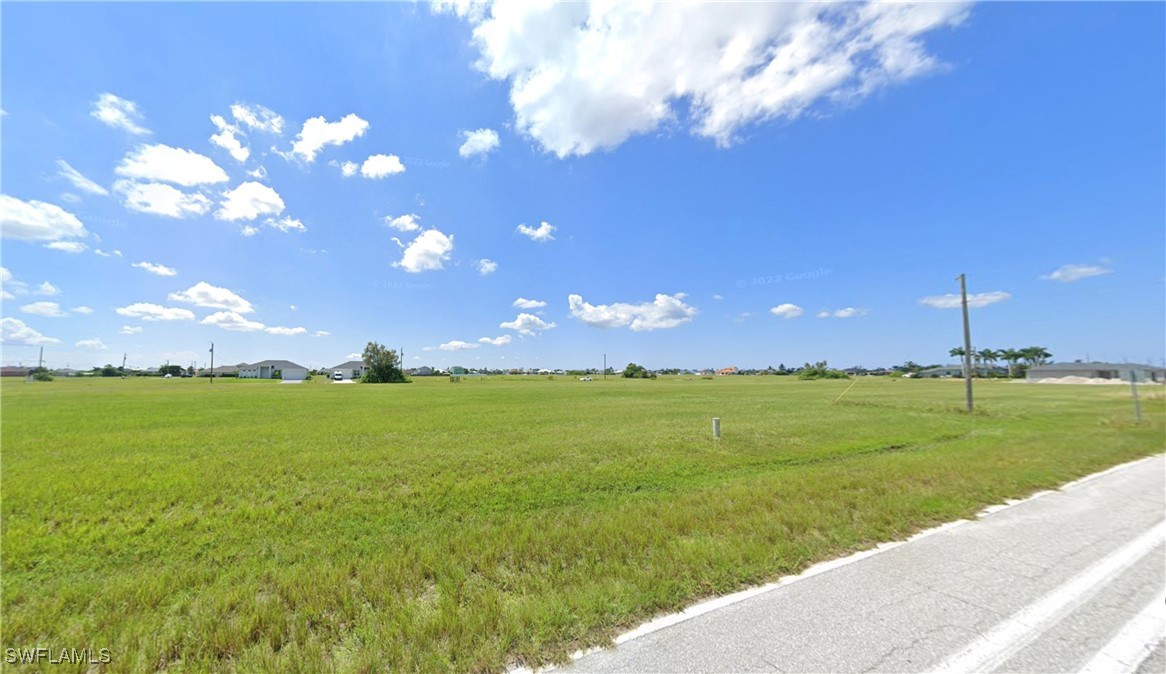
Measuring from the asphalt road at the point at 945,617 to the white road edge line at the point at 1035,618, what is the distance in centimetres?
1

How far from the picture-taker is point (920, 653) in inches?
117

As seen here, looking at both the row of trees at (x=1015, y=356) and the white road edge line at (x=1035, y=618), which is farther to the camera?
the row of trees at (x=1015, y=356)

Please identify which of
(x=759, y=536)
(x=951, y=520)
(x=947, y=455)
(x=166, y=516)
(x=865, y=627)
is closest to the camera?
(x=865, y=627)

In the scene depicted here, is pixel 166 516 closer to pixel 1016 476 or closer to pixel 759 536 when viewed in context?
pixel 759 536

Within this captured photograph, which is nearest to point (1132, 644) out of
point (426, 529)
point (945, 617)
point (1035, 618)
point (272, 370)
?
point (1035, 618)

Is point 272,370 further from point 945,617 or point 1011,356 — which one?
point 1011,356

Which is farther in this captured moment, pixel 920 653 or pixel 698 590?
pixel 698 590

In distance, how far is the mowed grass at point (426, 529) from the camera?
3.30 m

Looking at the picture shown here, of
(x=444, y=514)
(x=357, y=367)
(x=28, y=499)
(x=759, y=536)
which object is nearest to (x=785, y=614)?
(x=759, y=536)

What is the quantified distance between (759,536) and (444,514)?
4.75 meters

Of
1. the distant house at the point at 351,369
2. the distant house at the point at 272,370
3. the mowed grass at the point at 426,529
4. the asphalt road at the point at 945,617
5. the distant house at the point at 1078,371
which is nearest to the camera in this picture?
the asphalt road at the point at 945,617

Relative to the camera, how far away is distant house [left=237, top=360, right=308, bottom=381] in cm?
10856

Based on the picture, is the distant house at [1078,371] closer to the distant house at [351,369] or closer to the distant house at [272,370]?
the distant house at [351,369]

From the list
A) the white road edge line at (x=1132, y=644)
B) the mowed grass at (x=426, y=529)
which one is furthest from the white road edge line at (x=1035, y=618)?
the mowed grass at (x=426, y=529)
